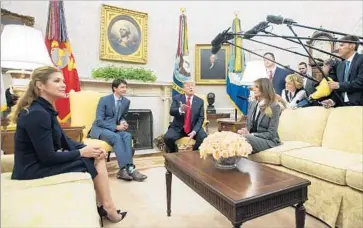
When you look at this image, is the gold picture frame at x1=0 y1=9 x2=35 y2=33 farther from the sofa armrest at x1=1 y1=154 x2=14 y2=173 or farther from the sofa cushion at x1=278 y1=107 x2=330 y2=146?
the sofa cushion at x1=278 y1=107 x2=330 y2=146

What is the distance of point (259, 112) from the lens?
2.58m

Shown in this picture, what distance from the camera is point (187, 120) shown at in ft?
10.5

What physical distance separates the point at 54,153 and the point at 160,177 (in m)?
1.70

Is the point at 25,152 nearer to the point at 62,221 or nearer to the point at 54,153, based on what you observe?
the point at 54,153

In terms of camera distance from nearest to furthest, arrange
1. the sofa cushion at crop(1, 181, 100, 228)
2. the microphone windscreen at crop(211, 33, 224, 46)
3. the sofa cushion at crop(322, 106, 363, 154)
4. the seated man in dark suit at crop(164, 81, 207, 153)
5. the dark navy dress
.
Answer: the sofa cushion at crop(1, 181, 100, 228) → the dark navy dress → the microphone windscreen at crop(211, 33, 224, 46) → the sofa cushion at crop(322, 106, 363, 154) → the seated man in dark suit at crop(164, 81, 207, 153)

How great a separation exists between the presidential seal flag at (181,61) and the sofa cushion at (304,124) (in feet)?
6.39

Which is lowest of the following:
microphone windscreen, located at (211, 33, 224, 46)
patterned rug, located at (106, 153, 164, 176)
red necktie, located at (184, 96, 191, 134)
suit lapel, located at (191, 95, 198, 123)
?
patterned rug, located at (106, 153, 164, 176)

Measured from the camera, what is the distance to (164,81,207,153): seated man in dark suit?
312cm

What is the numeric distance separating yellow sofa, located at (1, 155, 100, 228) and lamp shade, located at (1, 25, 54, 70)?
100 centimetres

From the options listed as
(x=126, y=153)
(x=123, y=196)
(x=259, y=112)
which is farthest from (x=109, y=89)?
(x=259, y=112)

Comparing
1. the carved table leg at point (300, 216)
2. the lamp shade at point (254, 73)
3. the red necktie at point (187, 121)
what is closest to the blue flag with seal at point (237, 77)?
the lamp shade at point (254, 73)

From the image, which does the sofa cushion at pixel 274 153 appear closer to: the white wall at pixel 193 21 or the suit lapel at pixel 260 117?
the suit lapel at pixel 260 117

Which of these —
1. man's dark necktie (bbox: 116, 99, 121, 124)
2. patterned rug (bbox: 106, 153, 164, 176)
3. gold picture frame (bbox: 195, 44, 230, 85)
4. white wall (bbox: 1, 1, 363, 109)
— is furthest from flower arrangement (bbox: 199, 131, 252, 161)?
gold picture frame (bbox: 195, 44, 230, 85)

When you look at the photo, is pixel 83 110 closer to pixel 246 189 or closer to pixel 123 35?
pixel 123 35
